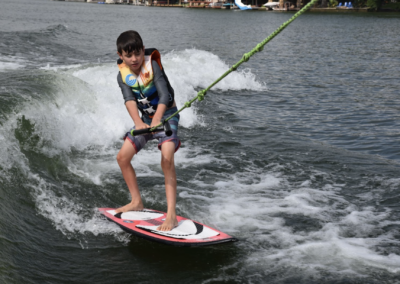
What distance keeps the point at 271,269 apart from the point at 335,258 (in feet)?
2.67

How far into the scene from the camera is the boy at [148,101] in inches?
199

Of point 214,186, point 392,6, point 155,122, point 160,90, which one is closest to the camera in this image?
point 155,122

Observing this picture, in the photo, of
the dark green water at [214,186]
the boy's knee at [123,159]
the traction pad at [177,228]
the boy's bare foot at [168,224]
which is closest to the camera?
the dark green water at [214,186]

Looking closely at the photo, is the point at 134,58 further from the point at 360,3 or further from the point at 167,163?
the point at 360,3

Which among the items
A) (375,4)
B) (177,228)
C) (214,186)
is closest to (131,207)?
(177,228)

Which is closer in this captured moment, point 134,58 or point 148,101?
point 134,58

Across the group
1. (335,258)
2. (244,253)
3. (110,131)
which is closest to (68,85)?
(110,131)

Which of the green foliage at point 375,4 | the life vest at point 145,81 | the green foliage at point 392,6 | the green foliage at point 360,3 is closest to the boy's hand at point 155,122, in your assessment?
the life vest at point 145,81

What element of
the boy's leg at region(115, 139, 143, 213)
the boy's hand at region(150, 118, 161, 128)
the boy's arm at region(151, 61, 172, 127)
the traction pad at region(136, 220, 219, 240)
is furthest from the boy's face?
the traction pad at region(136, 220, 219, 240)

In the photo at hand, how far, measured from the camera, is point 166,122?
507 centimetres

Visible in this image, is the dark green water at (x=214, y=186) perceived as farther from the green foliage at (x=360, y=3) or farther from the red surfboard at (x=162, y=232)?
the green foliage at (x=360, y=3)

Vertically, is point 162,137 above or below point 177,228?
above

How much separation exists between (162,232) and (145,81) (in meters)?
1.79

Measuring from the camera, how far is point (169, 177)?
5195 mm
